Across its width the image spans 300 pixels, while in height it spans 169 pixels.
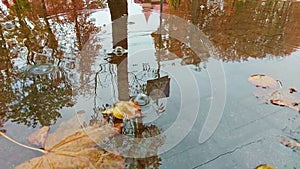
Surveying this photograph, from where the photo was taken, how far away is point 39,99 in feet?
6.91

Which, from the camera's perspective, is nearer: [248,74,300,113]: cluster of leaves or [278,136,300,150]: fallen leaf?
[278,136,300,150]: fallen leaf

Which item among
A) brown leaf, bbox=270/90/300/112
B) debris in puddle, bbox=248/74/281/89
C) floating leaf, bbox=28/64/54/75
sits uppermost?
floating leaf, bbox=28/64/54/75

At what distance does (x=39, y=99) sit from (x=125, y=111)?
2.42 feet

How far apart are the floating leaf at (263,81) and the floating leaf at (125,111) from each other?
1105 millimetres

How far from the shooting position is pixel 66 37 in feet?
10.5

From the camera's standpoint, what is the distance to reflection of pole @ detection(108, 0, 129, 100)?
227cm

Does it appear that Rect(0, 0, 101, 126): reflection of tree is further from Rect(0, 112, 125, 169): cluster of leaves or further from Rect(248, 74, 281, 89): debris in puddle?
Rect(248, 74, 281, 89): debris in puddle

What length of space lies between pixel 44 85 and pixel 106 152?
1063mm

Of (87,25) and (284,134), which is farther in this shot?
(87,25)

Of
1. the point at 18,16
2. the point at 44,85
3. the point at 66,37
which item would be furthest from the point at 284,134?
the point at 18,16

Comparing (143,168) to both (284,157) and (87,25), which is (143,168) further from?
(87,25)

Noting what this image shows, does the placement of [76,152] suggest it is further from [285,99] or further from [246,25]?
[246,25]

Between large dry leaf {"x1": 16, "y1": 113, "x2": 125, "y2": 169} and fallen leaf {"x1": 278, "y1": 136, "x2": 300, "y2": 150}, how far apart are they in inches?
41.3

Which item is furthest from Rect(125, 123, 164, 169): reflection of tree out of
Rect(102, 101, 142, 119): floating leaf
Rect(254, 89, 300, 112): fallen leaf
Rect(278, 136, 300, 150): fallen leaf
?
Rect(254, 89, 300, 112): fallen leaf
